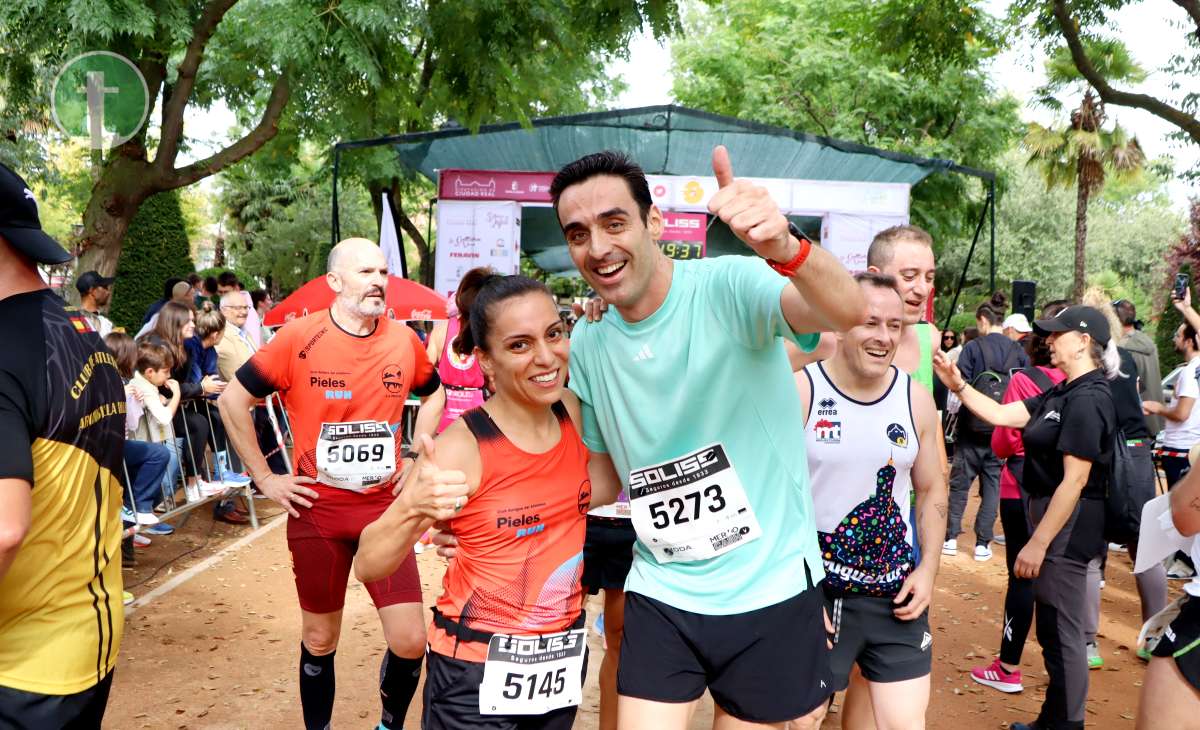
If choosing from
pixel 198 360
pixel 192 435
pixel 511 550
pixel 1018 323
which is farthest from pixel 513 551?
pixel 1018 323

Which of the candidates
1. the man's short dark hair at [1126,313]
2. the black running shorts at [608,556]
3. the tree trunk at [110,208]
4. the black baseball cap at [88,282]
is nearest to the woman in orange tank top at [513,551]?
the black running shorts at [608,556]

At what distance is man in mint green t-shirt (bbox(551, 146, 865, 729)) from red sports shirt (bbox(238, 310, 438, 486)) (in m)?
1.88

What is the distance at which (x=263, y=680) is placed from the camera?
4996 mm

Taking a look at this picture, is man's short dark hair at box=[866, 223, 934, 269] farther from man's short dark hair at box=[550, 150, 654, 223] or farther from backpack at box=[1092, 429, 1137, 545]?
backpack at box=[1092, 429, 1137, 545]

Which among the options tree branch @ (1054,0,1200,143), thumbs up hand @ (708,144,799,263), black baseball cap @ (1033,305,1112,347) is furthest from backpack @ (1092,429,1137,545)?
tree branch @ (1054,0,1200,143)

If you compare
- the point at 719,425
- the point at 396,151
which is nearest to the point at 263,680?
the point at 719,425

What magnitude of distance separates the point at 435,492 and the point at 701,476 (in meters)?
0.68

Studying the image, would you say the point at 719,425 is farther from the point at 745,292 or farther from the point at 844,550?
the point at 844,550

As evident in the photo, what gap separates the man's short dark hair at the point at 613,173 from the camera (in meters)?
2.46

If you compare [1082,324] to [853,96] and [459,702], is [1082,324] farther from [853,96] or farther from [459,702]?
[853,96]

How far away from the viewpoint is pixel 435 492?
2.22 m

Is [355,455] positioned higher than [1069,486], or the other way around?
[355,455]

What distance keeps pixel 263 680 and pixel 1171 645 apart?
4267mm

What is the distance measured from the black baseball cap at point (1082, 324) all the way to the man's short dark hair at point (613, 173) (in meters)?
2.66
